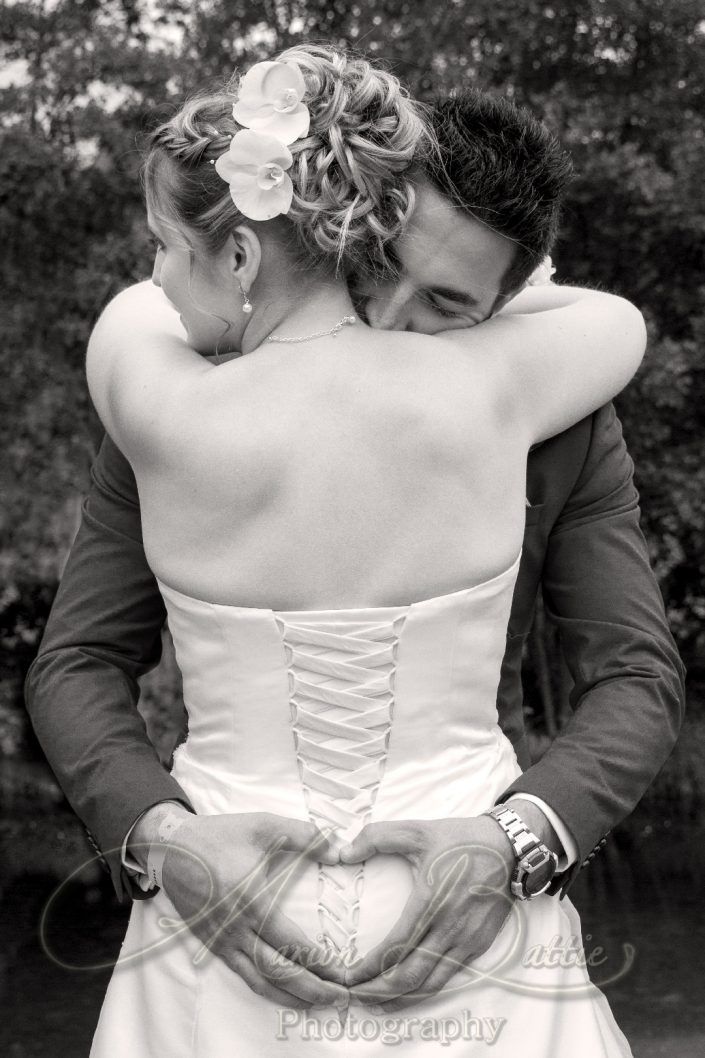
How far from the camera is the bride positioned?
161cm

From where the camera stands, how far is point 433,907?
1.58 m

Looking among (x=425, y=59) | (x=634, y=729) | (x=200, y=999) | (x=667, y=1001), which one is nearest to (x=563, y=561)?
(x=634, y=729)

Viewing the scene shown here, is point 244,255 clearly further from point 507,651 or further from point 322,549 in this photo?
point 507,651

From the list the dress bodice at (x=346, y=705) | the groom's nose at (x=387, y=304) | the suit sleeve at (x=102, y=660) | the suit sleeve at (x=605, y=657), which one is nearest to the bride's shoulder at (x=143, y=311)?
the suit sleeve at (x=102, y=660)

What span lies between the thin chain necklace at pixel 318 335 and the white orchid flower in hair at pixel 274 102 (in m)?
0.24

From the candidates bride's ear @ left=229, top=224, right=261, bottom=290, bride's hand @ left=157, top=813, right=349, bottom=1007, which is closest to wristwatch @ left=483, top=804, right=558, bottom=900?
bride's hand @ left=157, top=813, right=349, bottom=1007

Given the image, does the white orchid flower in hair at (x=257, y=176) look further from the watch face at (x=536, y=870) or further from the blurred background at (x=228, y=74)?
the blurred background at (x=228, y=74)

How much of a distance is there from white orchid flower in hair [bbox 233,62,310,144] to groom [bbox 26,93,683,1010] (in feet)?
0.68

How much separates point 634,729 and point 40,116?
4.83 meters

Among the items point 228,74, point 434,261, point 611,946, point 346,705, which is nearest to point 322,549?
point 346,705

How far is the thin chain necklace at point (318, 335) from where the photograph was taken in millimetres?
1687

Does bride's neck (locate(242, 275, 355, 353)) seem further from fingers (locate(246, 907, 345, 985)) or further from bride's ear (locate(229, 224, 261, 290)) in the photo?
fingers (locate(246, 907, 345, 985))

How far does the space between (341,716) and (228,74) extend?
4.58m

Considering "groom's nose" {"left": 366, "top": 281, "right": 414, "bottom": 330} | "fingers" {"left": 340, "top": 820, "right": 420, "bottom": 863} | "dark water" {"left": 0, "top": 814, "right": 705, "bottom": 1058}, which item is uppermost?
"groom's nose" {"left": 366, "top": 281, "right": 414, "bottom": 330}
